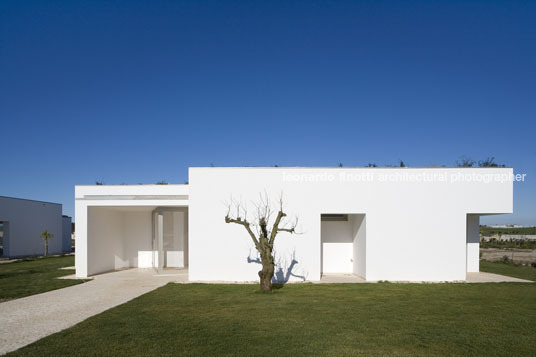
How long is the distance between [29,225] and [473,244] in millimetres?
31002

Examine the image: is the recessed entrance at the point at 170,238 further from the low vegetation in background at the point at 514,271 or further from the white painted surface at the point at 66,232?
the white painted surface at the point at 66,232

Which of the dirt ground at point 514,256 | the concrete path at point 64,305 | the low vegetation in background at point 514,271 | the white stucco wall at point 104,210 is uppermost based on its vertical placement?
the white stucco wall at point 104,210

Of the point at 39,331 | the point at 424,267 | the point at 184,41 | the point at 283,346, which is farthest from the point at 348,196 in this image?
the point at 39,331

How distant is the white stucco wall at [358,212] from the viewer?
12586mm

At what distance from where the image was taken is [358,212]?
502 inches

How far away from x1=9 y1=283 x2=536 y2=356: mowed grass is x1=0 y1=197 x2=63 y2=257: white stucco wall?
21577mm

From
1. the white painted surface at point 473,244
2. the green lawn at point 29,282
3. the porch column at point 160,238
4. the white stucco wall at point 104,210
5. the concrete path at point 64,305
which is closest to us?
the concrete path at point 64,305

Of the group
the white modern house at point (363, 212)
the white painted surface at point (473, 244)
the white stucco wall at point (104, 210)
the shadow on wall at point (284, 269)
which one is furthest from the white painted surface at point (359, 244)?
the white stucco wall at point (104, 210)

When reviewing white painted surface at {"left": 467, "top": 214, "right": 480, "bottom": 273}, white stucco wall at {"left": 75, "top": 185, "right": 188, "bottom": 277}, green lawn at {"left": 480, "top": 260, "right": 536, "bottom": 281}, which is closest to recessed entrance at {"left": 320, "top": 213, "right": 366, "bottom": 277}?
white painted surface at {"left": 467, "top": 214, "right": 480, "bottom": 273}

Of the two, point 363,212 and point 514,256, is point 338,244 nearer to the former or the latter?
point 363,212

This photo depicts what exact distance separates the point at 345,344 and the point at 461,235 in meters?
9.13

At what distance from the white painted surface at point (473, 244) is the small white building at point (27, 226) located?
29.9 m

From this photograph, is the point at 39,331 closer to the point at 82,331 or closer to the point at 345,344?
the point at 82,331

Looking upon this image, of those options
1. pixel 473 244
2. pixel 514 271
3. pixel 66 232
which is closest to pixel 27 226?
pixel 66 232
